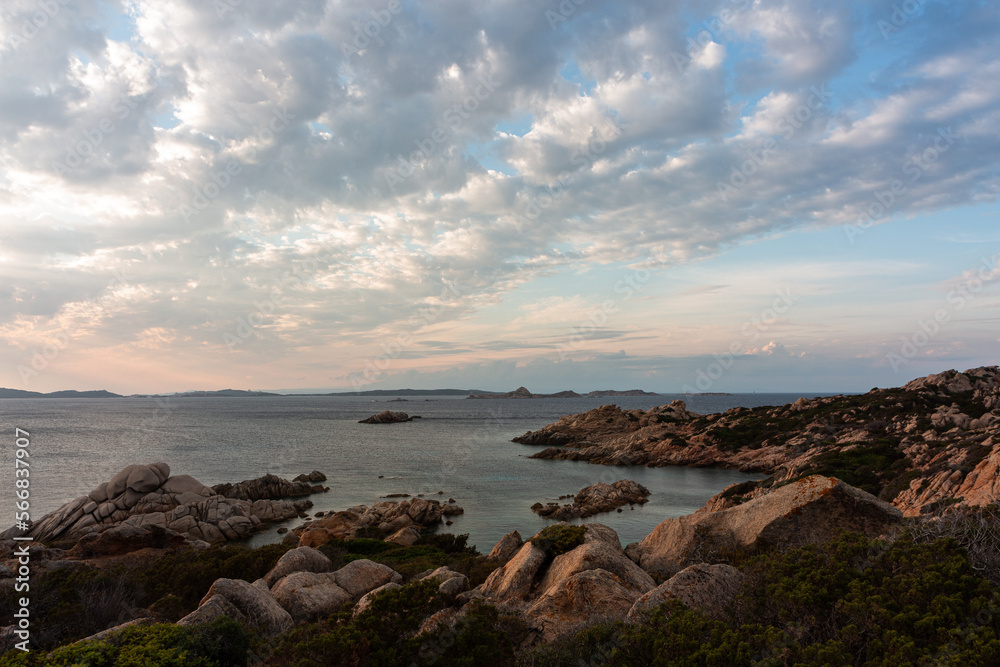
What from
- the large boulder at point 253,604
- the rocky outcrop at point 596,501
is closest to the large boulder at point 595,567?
the large boulder at point 253,604

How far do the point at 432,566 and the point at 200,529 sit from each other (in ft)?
74.6

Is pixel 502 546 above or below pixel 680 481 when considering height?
above

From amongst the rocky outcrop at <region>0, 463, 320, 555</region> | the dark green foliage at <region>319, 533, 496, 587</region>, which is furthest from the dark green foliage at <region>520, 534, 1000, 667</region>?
the rocky outcrop at <region>0, 463, 320, 555</region>

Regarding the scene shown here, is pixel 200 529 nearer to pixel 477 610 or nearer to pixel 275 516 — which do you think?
pixel 275 516

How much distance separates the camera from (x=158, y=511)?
3706 cm

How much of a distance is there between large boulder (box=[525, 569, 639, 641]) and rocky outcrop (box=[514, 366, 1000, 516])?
1100 centimetres

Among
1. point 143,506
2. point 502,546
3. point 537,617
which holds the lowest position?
point 143,506

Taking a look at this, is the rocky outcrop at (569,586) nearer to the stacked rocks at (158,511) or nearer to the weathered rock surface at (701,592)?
the weathered rock surface at (701,592)

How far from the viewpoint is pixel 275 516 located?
40438 millimetres

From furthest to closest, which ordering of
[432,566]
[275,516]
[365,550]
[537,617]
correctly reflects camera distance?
[275,516] → [365,550] → [432,566] → [537,617]

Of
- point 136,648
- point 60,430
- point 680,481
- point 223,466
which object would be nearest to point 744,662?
point 136,648

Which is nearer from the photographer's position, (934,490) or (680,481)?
(934,490)

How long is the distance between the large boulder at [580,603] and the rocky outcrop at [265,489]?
141 ft

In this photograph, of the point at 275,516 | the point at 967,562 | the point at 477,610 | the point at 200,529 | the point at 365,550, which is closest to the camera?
the point at 967,562
